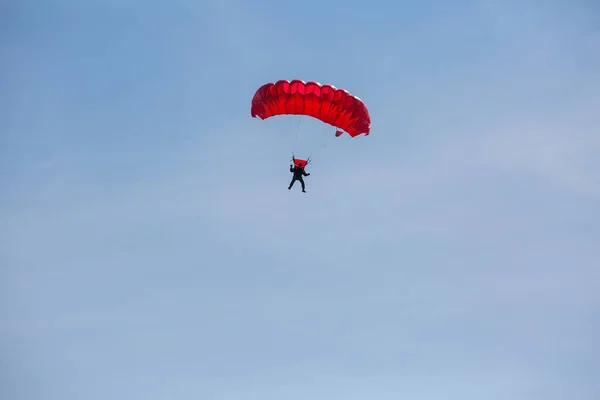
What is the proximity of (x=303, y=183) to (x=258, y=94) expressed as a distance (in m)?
5.35

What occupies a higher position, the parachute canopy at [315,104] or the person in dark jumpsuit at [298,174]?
the parachute canopy at [315,104]

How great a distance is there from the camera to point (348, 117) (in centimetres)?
9075

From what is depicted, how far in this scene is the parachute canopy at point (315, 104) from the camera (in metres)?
89.8

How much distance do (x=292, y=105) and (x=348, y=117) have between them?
3050 mm

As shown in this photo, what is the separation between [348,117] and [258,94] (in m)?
4.91

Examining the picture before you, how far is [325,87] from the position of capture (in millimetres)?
89750

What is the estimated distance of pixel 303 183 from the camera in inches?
3612

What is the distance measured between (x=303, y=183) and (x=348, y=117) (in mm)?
4328

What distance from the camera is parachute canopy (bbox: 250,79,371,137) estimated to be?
89.8 m

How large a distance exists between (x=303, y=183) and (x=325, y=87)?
18.1ft

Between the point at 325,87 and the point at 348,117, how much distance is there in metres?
2.20

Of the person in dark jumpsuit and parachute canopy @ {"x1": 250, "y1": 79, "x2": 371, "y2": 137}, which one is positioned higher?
parachute canopy @ {"x1": 250, "y1": 79, "x2": 371, "y2": 137}

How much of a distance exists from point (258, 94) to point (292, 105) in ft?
6.44

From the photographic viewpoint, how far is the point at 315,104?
9012 cm
